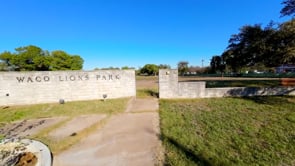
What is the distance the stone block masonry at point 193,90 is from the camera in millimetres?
8500

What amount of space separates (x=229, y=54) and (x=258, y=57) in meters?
2.14

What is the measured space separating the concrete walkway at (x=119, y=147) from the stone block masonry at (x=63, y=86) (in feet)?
14.3

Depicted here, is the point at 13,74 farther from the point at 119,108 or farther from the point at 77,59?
the point at 77,59

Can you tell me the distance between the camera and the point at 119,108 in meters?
7.04

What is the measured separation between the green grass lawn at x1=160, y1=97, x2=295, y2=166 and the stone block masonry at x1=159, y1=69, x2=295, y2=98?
260cm

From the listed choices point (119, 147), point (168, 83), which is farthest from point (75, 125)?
point (168, 83)

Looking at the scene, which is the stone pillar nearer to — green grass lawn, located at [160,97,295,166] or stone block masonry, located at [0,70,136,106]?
stone block masonry, located at [0,70,136,106]

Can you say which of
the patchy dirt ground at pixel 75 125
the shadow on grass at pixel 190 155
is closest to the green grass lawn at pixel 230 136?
the shadow on grass at pixel 190 155

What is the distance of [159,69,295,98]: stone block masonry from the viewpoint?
850 centimetres

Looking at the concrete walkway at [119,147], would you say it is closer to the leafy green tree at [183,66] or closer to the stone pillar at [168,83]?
the stone pillar at [168,83]

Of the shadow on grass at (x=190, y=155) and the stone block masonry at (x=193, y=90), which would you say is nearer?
the shadow on grass at (x=190, y=155)

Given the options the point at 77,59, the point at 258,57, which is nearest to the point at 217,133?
the point at 258,57

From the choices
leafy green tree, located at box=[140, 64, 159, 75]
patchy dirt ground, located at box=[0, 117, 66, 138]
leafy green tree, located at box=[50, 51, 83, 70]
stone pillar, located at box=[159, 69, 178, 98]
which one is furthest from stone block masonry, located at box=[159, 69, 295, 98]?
leafy green tree, located at box=[140, 64, 159, 75]

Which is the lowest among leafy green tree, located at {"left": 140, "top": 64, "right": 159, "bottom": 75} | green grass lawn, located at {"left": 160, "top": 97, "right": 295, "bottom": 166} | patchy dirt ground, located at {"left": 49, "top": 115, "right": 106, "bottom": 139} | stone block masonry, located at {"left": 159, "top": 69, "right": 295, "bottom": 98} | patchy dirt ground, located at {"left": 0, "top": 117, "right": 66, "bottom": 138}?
patchy dirt ground, located at {"left": 0, "top": 117, "right": 66, "bottom": 138}
